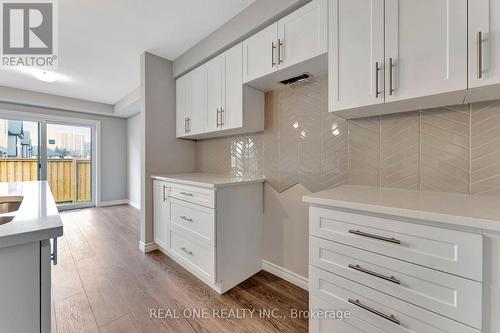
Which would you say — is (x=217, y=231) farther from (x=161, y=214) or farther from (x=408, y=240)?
(x=408, y=240)

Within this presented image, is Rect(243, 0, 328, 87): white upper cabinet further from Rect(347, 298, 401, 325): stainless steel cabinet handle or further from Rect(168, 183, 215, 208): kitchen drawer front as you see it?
Rect(347, 298, 401, 325): stainless steel cabinet handle

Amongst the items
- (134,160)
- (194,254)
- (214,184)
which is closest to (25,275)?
(214,184)

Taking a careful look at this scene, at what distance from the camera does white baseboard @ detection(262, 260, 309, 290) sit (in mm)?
1841

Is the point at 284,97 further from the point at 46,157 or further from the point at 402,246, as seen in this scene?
the point at 46,157

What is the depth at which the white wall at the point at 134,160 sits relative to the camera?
504 cm

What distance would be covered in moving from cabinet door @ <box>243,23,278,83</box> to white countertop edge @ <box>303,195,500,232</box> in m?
1.15

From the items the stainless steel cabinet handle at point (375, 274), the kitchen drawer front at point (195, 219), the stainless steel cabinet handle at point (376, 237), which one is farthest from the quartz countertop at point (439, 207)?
the kitchen drawer front at point (195, 219)

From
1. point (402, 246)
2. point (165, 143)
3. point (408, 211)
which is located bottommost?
point (402, 246)

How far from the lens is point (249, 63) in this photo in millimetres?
1884

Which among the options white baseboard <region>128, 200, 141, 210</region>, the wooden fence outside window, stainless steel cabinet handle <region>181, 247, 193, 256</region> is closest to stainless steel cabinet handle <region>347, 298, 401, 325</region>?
stainless steel cabinet handle <region>181, 247, 193, 256</region>

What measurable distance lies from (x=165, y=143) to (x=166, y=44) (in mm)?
1178

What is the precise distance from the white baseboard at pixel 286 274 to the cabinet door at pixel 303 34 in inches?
69.4

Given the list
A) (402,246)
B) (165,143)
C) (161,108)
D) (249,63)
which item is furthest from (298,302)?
(161,108)

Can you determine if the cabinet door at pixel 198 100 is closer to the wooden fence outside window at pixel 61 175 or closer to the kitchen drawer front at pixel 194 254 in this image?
the kitchen drawer front at pixel 194 254
